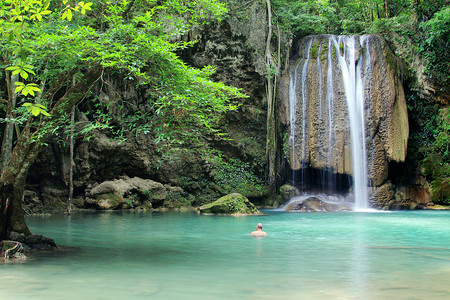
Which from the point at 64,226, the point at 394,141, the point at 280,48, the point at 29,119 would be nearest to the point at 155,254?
the point at 29,119

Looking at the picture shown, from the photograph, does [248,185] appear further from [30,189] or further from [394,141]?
[30,189]

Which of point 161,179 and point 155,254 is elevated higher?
point 161,179

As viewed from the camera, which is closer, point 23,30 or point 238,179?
point 23,30

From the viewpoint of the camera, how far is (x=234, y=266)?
20.3ft

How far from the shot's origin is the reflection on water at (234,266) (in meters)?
4.69

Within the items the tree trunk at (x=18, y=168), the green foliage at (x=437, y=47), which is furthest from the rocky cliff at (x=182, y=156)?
the tree trunk at (x=18, y=168)

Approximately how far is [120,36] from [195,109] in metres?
1.75

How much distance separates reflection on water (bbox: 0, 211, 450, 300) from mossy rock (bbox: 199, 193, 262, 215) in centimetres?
503

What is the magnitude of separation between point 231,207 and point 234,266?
32.4ft

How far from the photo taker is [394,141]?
19.6 meters

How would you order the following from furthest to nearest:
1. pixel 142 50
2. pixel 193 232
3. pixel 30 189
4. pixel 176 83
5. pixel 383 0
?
pixel 383 0, pixel 30 189, pixel 193 232, pixel 176 83, pixel 142 50

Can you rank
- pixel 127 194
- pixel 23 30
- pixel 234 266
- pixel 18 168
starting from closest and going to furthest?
pixel 23 30, pixel 234 266, pixel 18 168, pixel 127 194

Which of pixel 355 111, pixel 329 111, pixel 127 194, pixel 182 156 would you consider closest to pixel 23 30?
pixel 127 194

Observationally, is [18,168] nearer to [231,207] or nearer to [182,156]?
[231,207]
